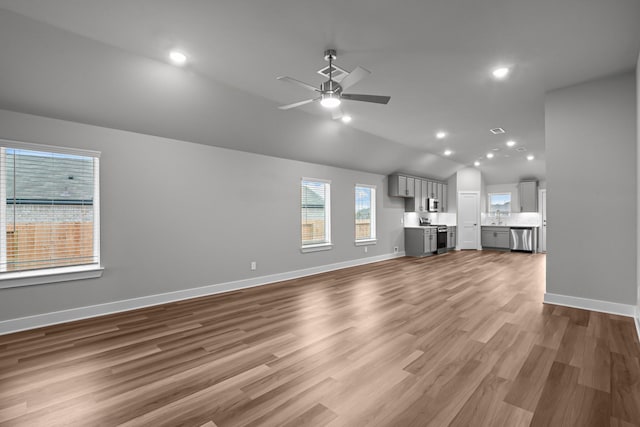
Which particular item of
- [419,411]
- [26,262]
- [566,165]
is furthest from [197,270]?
[566,165]

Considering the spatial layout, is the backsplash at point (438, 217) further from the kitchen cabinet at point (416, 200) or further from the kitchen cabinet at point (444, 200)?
the kitchen cabinet at point (416, 200)

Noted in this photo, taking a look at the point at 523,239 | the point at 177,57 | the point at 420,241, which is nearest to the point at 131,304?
the point at 177,57

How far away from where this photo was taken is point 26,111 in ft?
11.2

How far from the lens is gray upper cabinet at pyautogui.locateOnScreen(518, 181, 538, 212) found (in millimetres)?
10395

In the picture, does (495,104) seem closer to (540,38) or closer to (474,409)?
(540,38)

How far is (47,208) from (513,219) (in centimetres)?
1249

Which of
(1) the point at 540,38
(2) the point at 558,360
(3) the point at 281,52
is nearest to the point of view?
(2) the point at 558,360

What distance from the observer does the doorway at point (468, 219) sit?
425 inches

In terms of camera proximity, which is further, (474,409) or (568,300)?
(568,300)

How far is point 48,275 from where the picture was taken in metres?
3.51

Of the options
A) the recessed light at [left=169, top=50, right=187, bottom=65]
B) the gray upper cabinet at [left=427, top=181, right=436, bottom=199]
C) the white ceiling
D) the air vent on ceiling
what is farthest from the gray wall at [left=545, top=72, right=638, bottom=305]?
the gray upper cabinet at [left=427, top=181, right=436, bottom=199]

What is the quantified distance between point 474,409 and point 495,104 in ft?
14.5

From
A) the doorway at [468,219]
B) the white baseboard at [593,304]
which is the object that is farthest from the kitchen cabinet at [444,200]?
the white baseboard at [593,304]

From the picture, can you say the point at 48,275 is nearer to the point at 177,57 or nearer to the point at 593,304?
the point at 177,57
